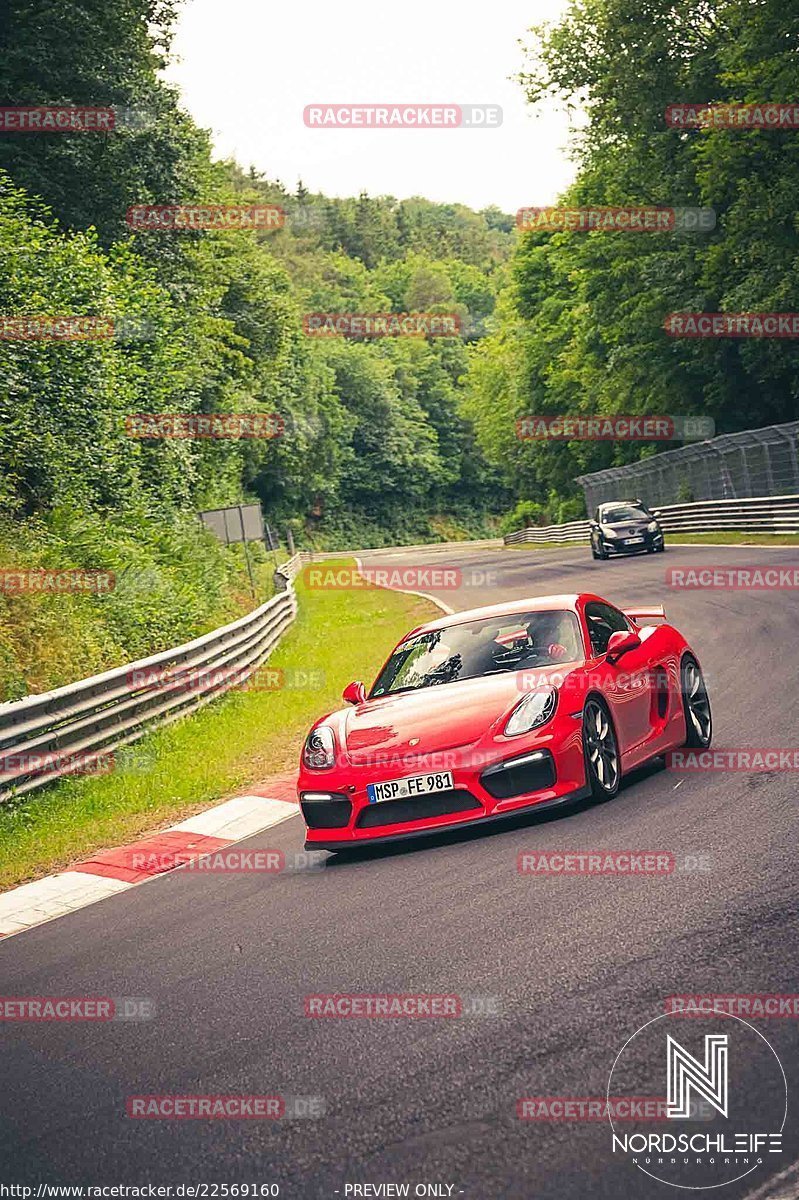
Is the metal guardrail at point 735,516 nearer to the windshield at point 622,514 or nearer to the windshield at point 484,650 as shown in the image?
the windshield at point 622,514

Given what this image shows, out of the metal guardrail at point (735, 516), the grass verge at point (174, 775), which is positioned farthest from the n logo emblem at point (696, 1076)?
the metal guardrail at point (735, 516)

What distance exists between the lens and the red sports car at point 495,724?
8.11m

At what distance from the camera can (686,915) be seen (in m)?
5.80

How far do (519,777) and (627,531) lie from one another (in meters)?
32.8

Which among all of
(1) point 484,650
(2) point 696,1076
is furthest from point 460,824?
(2) point 696,1076

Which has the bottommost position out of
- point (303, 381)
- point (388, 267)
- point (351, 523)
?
point (351, 523)

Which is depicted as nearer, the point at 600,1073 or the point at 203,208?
the point at 600,1073

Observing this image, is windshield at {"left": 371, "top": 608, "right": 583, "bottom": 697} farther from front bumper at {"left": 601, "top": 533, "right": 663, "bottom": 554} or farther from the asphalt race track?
front bumper at {"left": 601, "top": 533, "right": 663, "bottom": 554}

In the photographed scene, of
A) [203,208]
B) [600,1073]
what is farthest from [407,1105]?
[203,208]

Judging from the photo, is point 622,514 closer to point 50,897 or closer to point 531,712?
point 531,712

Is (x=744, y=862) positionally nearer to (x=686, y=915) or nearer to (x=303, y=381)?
(x=686, y=915)

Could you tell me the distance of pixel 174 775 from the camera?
12.9 meters

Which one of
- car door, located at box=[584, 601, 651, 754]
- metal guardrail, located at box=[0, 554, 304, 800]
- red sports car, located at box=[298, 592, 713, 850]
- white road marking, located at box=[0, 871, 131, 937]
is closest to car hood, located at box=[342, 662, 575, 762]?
red sports car, located at box=[298, 592, 713, 850]

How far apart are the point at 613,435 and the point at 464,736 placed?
56.1 metres
